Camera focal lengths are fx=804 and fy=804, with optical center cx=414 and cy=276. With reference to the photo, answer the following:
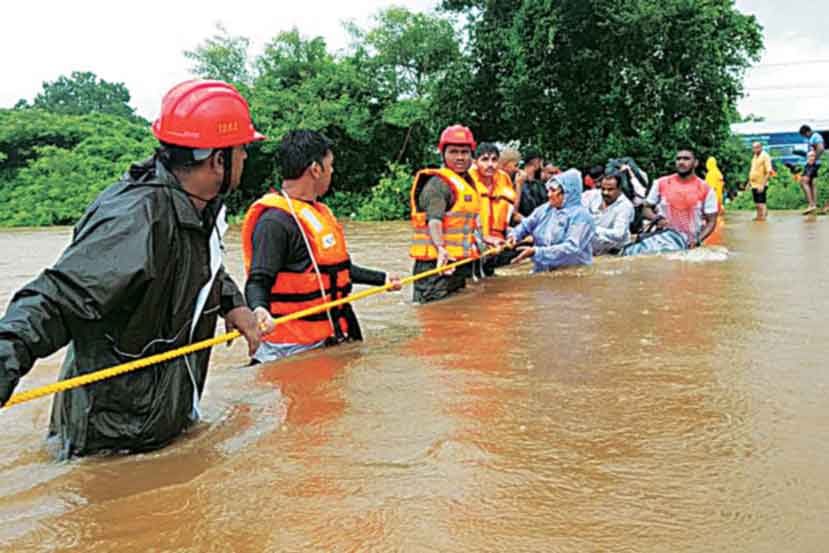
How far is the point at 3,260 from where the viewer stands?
13.3 meters

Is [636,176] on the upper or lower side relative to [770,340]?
upper

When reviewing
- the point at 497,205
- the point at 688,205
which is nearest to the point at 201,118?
the point at 497,205

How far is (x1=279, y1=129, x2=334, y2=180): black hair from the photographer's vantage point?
4215 millimetres

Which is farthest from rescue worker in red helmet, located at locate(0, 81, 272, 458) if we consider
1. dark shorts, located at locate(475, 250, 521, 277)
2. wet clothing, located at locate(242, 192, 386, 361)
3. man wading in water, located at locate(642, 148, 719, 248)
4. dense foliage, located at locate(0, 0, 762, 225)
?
dense foliage, located at locate(0, 0, 762, 225)

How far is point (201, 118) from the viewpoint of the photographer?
2801 millimetres

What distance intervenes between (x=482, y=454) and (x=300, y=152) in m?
2.06

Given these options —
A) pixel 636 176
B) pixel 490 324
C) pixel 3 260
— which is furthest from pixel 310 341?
pixel 3 260

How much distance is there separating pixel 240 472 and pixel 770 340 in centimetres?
337

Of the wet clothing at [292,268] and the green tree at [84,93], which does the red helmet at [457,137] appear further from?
the green tree at [84,93]

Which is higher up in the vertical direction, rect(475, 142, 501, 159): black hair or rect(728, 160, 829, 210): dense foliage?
rect(475, 142, 501, 159): black hair

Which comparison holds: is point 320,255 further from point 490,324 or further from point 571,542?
point 571,542

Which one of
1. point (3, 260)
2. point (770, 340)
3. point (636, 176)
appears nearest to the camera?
point (770, 340)

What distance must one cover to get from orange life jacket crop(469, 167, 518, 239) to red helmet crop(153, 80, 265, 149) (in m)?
4.86

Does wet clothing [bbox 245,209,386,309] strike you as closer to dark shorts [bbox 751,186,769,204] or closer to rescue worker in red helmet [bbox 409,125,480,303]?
rescue worker in red helmet [bbox 409,125,480,303]
